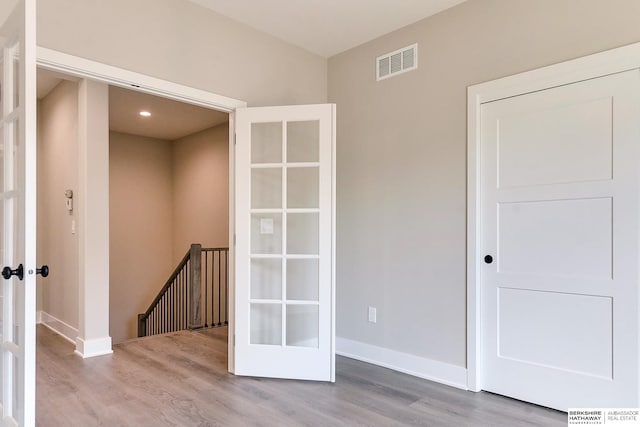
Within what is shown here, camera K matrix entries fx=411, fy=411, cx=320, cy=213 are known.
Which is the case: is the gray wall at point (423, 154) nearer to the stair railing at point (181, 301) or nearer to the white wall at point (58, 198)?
the stair railing at point (181, 301)

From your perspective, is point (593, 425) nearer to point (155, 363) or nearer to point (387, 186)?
point (387, 186)

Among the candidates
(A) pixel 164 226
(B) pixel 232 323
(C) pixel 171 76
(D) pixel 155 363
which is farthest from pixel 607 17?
(A) pixel 164 226

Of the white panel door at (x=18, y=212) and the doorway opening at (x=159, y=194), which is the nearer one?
the white panel door at (x=18, y=212)

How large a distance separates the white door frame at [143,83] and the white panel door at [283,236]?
11 cm

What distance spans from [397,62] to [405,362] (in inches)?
98.8

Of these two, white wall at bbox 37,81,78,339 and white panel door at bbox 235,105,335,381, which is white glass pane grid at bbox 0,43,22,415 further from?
white wall at bbox 37,81,78,339

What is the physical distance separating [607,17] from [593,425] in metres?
2.41

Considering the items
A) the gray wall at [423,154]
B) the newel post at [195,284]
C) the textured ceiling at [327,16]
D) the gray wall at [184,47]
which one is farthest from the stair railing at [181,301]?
the textured ceiling at [327,16]

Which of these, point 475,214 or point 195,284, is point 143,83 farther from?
point 195,284

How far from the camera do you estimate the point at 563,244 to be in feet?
8.58

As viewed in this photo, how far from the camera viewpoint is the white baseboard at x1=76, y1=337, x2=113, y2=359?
379 cm

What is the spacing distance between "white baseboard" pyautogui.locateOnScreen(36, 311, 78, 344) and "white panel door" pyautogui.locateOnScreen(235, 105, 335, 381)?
2127mm

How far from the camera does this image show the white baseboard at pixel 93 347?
3.79m

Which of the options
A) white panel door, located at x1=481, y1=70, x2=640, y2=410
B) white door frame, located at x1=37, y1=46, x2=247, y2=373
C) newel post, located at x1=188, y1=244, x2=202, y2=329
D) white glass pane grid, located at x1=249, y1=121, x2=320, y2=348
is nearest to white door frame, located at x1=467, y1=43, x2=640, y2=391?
white panel door, located at x1=481, y1=70, x2=640, y2=410
